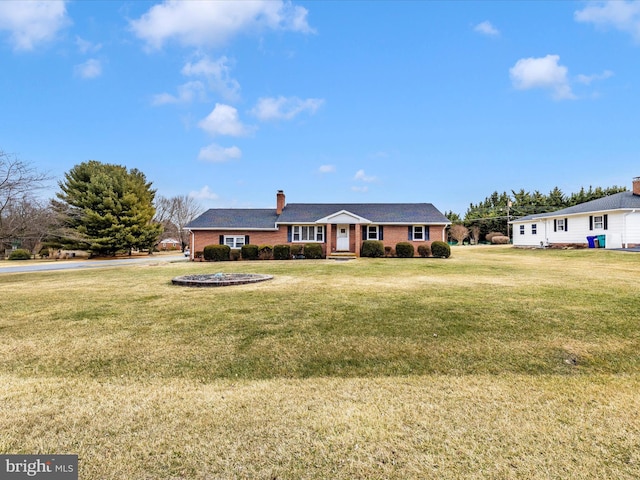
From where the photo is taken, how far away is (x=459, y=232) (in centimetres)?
4834

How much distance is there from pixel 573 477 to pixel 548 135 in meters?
26.9

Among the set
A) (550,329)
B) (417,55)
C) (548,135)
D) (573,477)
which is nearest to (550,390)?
(573,477)

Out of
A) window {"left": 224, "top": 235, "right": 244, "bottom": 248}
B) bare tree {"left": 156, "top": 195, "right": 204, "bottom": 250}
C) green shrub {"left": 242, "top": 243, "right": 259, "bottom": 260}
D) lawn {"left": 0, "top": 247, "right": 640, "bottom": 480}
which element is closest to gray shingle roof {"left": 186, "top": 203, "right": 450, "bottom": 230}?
Answer: window {"left": 224, "top": 235, "right": 244, "bottom": 248}

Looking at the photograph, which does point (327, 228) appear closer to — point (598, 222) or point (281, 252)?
point (281, 252)

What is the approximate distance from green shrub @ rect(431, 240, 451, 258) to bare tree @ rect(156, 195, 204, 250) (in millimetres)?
39516

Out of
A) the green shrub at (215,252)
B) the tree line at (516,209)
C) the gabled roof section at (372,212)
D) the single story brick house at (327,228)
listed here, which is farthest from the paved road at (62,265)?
the tree line at (516,209)

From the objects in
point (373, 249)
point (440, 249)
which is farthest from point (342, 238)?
point (440, 249)

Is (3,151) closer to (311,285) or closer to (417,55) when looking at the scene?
(311,285)

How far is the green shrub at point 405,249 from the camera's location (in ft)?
75.7

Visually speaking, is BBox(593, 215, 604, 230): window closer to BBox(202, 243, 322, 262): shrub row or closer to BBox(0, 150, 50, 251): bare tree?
BBox(202, 243, 322, 262): shrub row

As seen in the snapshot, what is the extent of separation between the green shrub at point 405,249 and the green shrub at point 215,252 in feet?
40.5

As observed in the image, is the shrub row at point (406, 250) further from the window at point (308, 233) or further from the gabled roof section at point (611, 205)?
the gabled roof section at point (611, 205)

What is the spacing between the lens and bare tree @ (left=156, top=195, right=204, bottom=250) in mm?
50844

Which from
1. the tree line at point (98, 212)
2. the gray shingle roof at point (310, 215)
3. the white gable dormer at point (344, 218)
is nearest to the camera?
the white gable dormer at point (344, 218)
